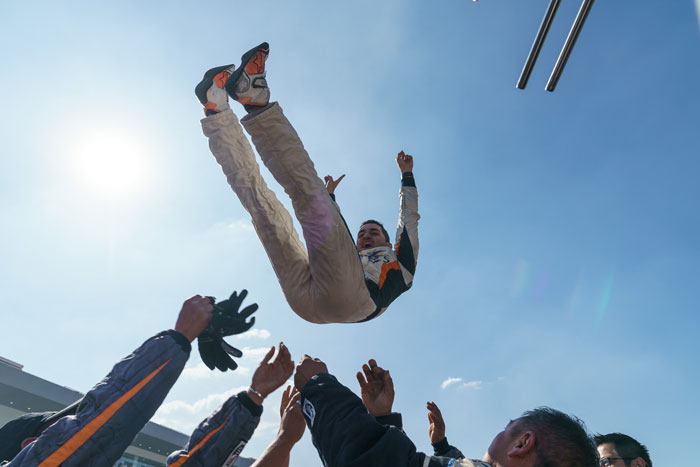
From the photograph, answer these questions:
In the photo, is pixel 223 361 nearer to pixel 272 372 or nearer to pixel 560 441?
pixel 272 372

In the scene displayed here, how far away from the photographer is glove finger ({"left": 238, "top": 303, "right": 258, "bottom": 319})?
2.43 metres

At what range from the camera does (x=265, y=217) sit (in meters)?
2.85

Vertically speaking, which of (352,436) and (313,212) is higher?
(313,212)

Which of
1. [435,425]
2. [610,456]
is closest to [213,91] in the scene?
[435,425]

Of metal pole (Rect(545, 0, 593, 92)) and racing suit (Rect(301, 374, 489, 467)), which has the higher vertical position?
metal pole (Rect(545, 0, 593, 92))

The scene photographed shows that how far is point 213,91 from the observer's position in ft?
9.43

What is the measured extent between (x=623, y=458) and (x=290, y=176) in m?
2.96

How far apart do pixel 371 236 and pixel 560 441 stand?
290 centimetres

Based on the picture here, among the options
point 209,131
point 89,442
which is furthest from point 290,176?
point 89,442

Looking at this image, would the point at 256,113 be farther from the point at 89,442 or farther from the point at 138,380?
the point at 89,442

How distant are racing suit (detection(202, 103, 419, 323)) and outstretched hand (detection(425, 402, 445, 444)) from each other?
3.13ft

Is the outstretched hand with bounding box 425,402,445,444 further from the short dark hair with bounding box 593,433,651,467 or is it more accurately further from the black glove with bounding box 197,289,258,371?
the black glove with bounding box 197,289,258,371

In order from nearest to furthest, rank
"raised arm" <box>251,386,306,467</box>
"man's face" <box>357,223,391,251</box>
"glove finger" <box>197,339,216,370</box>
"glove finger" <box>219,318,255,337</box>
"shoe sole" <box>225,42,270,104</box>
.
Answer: "raised arm" <box>251,386,306,467</box>
"glove finger" <box>219,318,255,337</box>
"glove finger" <box>197,339,216,370</box>
"shoe sole" <box>225,42,270,104</box>
"man's face" <box>357,223,391,251</box>

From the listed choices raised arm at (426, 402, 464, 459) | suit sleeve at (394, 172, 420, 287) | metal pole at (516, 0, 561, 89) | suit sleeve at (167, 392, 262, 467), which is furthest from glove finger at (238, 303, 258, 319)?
metal pole at (516, 0, 561, 89)
